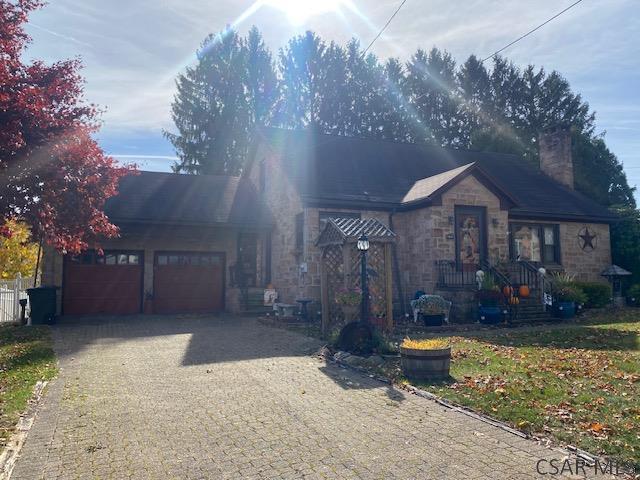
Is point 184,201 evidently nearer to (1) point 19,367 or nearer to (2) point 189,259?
(2) point 189,259

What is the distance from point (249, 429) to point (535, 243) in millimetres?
17098

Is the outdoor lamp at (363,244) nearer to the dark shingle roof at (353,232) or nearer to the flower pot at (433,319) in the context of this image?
the dark shingle roof at (353,232)

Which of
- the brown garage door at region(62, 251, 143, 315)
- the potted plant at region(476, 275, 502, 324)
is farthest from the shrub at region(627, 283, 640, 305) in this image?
the brown garage door at region(62, 251, 143, 315)

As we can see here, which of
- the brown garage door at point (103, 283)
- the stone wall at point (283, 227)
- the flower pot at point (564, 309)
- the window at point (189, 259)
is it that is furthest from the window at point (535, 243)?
the brown garage door at point (103, 283)

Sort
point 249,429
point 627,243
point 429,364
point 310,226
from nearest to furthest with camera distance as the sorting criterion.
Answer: point 249,429
point 429,364
point 310,226
point 627,243

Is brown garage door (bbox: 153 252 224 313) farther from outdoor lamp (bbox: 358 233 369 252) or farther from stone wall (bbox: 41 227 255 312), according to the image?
outdoor lamp (bbox: 358 233 369 252)

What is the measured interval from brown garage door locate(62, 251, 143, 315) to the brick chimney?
1948 cm

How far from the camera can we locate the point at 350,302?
10.4 meters

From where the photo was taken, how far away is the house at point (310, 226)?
15930 millimetres

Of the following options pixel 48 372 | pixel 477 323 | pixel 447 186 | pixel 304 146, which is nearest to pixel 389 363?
pixel 48 372

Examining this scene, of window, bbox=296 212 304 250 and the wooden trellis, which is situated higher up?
window, bbox=296 212 304 250

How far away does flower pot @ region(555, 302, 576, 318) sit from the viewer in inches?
587

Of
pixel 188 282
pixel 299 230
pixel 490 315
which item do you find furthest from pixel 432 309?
pixel 188 282

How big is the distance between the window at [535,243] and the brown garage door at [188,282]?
11654 millimetres
